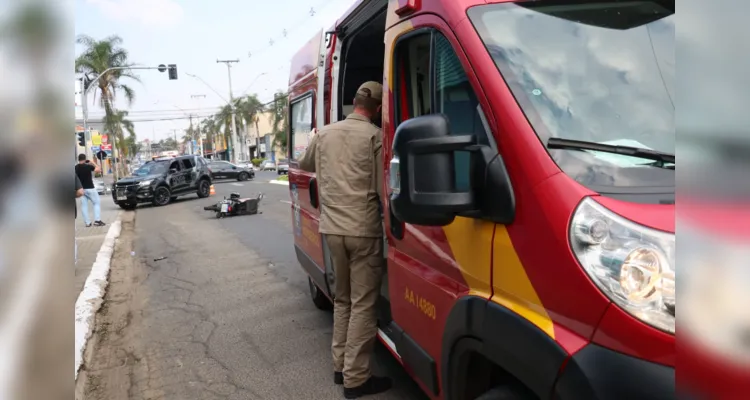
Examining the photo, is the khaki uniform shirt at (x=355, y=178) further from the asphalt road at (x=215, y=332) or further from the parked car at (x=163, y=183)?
the parked car at (x=163, y=183)

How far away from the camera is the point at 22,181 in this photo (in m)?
0.62

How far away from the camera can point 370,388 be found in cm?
361

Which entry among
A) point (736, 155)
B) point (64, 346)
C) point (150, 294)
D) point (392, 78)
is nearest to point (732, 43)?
point (736, 155)

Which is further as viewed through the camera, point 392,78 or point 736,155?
point 392,78

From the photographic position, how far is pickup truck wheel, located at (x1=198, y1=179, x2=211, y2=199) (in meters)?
22.2

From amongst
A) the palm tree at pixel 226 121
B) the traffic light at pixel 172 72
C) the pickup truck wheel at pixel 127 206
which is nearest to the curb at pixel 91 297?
the pickup truck wheel at pixel 127 206

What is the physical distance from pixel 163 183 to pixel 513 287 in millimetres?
19664

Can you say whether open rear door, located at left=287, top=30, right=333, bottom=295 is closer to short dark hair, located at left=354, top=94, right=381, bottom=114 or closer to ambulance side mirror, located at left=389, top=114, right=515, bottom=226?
short dark hair, located at left=354, top=94, right=381, bottom=114

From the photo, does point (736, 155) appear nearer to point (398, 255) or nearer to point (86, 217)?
point (398, 255)

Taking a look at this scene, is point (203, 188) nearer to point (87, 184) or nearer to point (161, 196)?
point (161, 196)

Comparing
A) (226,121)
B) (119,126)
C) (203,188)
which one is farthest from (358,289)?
(226,121)

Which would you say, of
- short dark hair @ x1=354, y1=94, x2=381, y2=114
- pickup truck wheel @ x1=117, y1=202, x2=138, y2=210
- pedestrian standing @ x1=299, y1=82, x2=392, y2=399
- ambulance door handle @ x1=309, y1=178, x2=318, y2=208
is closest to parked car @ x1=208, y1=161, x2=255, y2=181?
pickup truck wheel @ x1=117, y1=202, x2=138, y2=210

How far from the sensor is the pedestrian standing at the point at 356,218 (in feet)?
11.1

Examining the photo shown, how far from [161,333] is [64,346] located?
16.5ft
